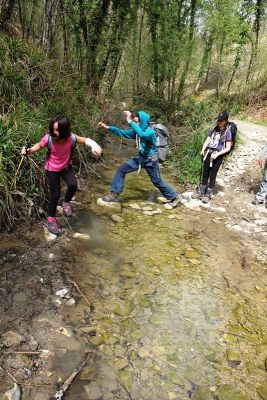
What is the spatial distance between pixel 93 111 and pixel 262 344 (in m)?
6.56

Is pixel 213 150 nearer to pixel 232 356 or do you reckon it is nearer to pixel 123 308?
pixel 123 308

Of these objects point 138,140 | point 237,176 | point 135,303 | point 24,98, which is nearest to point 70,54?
point 24,98

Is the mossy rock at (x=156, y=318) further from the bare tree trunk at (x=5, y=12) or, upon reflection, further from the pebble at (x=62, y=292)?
the bare tree trunk at (x=5, y=12)

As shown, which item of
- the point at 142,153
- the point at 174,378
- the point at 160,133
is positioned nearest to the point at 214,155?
the point at 160,133

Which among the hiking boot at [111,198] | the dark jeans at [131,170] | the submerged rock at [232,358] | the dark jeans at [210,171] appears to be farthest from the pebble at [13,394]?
the dark jeans at [210,171]

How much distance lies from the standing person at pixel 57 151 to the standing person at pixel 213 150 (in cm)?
289

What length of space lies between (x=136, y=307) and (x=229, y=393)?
4.28ft

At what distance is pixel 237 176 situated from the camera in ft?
27.5

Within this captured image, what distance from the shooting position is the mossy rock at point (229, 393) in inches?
128

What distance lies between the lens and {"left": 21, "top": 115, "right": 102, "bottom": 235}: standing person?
460 cm

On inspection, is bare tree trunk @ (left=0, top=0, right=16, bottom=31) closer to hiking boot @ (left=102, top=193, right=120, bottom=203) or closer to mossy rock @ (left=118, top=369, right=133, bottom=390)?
hiking boot @ (left=102, top=193, right=120, bottom=203)

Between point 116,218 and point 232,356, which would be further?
point 116,218

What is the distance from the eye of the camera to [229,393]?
3.30m

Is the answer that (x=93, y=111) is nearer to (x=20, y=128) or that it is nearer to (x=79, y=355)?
(x=20, y=128)
